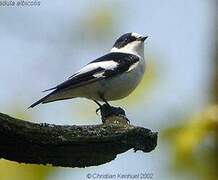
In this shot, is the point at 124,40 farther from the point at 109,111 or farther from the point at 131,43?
the point at 109,111

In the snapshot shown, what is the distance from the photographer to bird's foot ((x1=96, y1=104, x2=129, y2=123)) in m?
0.90

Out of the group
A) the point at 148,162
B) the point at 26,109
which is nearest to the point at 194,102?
the point at 148,162

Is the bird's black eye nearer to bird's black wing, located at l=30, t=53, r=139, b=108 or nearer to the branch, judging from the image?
bird's black wing, located at l=30, t=53, r=139, b=108

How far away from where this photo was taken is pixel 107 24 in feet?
2.97

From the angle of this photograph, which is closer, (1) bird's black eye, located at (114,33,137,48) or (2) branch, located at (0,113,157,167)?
(2) branch, located at (0,113,157,167)

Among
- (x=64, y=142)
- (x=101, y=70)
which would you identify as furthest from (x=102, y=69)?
(x=64, y=142)

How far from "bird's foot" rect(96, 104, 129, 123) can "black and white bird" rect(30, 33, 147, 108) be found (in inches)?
0.6

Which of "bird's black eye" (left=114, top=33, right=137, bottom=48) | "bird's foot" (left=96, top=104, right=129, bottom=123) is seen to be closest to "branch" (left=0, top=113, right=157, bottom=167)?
"bird's foot" (left=96, top=104, right=129, bottom=123)

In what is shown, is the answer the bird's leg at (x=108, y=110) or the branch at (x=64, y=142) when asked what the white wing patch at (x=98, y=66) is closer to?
the bird's leg at (x=108, y=110)

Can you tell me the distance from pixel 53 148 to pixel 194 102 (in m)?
0.33

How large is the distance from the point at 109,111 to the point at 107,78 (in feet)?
0.21

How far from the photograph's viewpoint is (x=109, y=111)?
924 mm

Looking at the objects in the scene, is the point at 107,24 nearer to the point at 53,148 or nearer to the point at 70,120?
the point at 70,120

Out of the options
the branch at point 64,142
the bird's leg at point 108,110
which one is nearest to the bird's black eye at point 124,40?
the bird's leg at point 108,110
